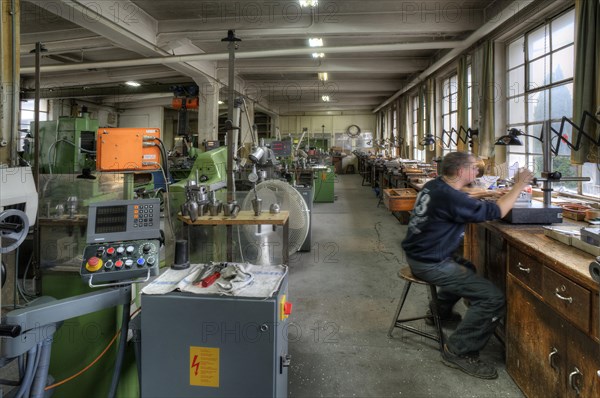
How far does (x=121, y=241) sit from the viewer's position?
1.28m

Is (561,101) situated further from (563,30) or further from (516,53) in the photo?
(516,53)

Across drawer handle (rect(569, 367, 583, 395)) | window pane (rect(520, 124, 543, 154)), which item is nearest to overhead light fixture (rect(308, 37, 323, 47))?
window pane (rect(520, 124, 543, 154))

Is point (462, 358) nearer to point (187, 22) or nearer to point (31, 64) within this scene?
point (187, 22)

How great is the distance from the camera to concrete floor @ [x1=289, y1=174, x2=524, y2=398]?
1677 mm

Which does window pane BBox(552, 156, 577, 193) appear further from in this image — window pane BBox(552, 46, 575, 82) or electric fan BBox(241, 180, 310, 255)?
electric fan BBox(241, 180, 310, 255)

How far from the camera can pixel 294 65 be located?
20.6 ft

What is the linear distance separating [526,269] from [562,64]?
8.45ft

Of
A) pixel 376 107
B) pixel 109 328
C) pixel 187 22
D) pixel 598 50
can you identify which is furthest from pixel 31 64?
pixel 376 107

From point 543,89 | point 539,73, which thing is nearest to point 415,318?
point 543,89

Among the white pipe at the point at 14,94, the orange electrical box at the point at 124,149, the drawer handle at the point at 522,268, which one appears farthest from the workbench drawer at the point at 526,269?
the white pipe at the point at 14,94

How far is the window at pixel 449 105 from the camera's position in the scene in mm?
5827

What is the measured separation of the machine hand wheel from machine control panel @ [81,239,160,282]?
8.3 inches

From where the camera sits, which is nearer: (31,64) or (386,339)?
(386,339)

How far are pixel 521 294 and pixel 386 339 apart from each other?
0.80m
